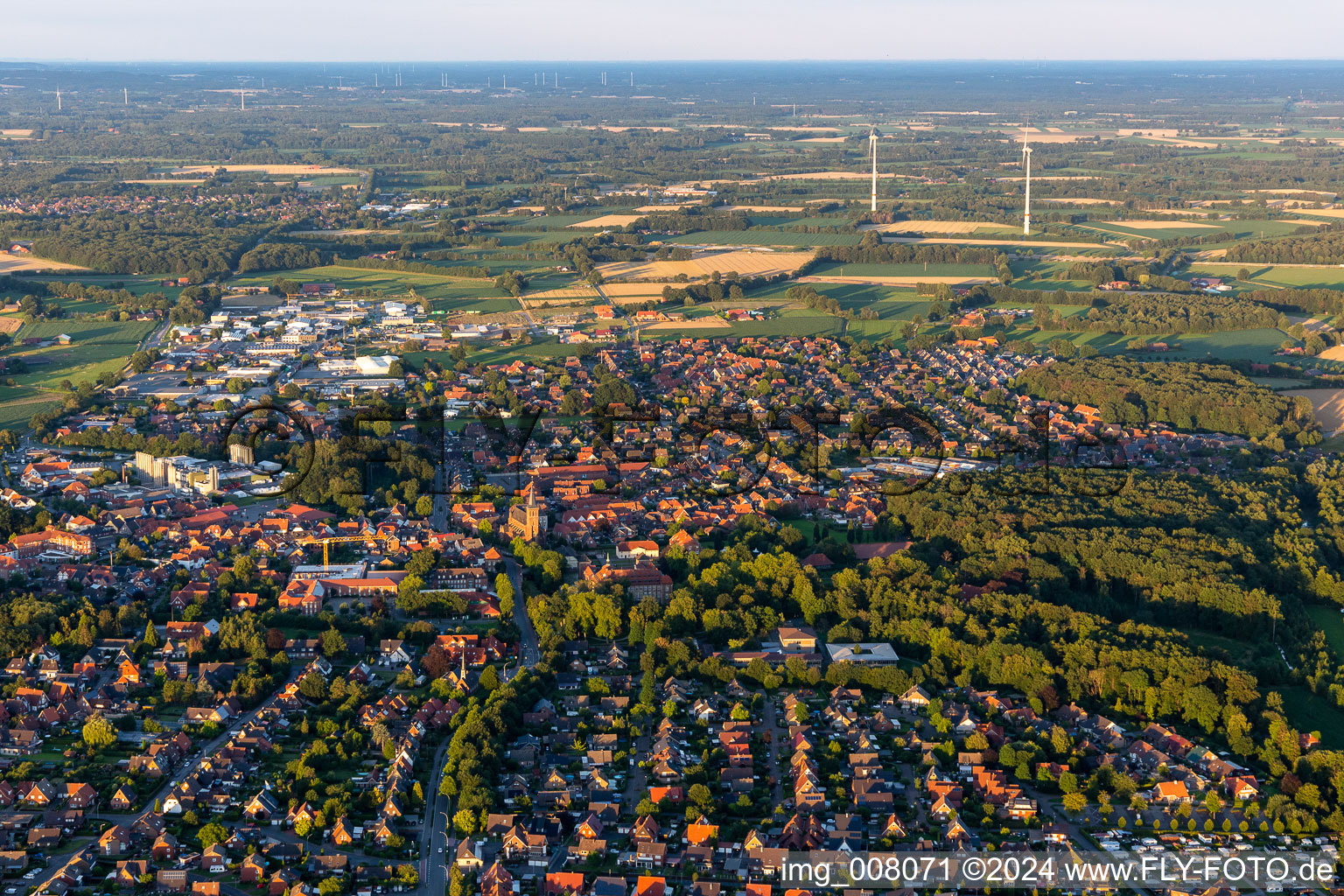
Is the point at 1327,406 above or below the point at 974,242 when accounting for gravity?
below

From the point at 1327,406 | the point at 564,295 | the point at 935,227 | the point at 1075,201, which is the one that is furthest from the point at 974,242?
the point at 1327,406

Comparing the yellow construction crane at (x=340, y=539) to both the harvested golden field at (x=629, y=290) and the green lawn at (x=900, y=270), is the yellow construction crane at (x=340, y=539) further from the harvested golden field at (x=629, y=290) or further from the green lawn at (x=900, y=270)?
the green lawn at (x=900, y=270)

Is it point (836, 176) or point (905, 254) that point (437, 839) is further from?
point (836, 176)

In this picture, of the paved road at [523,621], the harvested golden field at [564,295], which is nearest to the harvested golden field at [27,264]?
Answer: the harvested golden field at [564,295]

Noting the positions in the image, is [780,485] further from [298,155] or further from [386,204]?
[298,155]

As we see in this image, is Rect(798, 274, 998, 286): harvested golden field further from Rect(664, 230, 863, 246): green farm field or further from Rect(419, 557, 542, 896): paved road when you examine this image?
Rect(419, 557, 542, 896): paved road

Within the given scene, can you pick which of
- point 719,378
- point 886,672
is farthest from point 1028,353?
point 886,672
